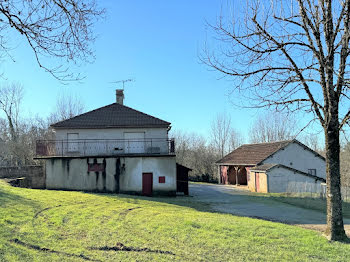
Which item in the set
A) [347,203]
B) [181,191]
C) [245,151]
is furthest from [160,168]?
[245,151]

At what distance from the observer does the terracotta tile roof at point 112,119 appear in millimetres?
24281

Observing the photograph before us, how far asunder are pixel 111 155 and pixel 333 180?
16972mm

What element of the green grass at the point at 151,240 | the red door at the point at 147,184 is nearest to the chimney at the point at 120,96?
the red door at the point at 147,184

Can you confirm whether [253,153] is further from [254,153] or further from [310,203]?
[310,203]

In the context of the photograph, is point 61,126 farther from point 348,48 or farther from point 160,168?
point 348,48

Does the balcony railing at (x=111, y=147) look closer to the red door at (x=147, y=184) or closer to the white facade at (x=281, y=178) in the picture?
the red door at (x=147, y=184)

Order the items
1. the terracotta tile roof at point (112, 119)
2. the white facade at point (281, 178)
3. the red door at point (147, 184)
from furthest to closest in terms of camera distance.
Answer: the white facade at point (281, 178) → the terracotta tile roof at point (112, 119) → the red door at point (147, 184)

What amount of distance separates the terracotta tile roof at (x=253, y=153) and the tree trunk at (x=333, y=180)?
2379 cm

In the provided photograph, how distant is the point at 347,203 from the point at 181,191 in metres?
12.5

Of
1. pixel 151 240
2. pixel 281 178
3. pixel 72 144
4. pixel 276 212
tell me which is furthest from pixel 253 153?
pixel 151 240

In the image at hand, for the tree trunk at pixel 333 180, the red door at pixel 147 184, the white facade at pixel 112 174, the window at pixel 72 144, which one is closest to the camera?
the tree trunk at pixel 333 180

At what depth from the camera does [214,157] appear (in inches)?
2045

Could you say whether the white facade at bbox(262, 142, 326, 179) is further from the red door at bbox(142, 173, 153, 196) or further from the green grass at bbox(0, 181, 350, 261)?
the green grass at bbox(0, 181, 350, 261)

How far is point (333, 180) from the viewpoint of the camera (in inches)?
338
